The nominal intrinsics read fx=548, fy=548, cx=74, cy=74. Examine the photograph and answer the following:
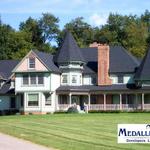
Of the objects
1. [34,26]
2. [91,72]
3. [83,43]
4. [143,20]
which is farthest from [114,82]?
[143,20]

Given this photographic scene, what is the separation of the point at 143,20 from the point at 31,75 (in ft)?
223

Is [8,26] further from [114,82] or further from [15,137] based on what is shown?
[15,137]

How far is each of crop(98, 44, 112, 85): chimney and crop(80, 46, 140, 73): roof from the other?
0.85 metres

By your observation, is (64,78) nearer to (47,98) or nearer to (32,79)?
(47,98)

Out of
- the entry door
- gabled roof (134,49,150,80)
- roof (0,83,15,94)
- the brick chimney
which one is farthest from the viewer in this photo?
the entry door

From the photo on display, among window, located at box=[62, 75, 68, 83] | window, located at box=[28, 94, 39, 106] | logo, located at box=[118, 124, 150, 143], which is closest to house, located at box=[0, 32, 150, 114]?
window, located at box=[28, 94, 39, 106]

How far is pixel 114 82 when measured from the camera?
230 ft

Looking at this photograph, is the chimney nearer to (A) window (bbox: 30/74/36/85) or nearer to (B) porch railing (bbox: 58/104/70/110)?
(B) porch railing (bbox: 58/104/70/110)

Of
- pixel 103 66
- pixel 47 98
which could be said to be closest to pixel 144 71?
pixel 103 66

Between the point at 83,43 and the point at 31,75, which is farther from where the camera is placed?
the point at 83,43

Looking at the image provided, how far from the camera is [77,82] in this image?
70312mm

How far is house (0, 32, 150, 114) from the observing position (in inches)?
2648

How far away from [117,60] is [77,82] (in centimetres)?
613

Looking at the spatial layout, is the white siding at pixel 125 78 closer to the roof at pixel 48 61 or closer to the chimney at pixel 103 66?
the chimney at pixel 103 66
